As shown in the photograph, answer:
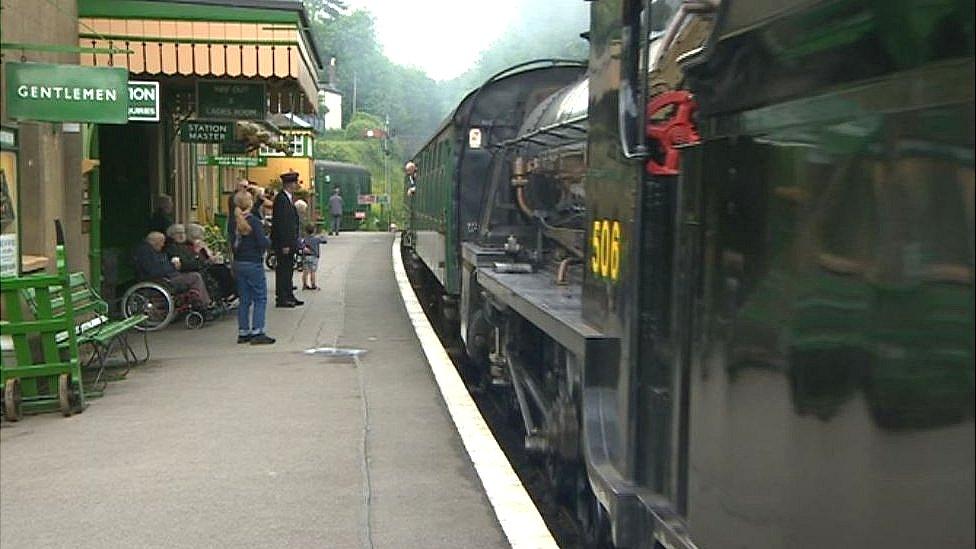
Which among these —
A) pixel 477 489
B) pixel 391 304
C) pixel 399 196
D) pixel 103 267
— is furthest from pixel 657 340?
pixel 399 196

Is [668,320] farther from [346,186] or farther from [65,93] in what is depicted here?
[346,186]

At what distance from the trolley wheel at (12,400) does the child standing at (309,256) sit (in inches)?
365

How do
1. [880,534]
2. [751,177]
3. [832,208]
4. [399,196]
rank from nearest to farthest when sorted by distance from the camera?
1. [880,534]
2. [832,208]
3. [751,177]
4. [399,196]

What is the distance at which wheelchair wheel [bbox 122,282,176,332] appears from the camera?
11.9 metres

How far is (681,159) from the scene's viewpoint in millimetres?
3016

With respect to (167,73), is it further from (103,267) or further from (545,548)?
(545,548)

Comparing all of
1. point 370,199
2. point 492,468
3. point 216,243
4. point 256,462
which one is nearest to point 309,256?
point 216,243

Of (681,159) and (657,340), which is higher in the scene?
(681,159)

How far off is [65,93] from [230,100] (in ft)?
20.2

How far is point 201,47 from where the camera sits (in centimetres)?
1111

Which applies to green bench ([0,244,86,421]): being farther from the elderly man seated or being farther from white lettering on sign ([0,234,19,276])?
the elderly man seated

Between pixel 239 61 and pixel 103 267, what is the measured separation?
330cm

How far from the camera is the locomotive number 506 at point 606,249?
3.79 m

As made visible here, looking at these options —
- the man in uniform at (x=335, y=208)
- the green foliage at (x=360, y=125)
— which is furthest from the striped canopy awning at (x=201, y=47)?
the green foliage at (x=360, y=125)
